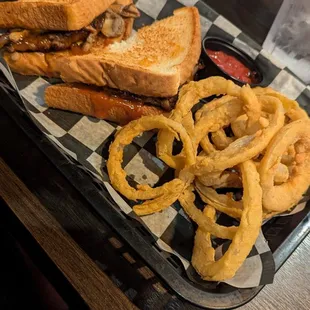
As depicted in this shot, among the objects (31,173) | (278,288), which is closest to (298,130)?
(278,288)

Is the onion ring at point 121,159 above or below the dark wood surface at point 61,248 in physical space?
above

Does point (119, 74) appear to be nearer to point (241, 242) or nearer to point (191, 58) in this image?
point (191, 58)

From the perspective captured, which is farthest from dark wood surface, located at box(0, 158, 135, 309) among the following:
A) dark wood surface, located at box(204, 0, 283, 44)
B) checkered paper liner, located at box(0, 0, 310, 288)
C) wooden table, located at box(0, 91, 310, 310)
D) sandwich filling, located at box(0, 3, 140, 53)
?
dark wood surface, located at box(204, 0, 283, 44)

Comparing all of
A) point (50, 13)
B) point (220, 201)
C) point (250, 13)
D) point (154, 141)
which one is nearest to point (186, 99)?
point (154, 141)

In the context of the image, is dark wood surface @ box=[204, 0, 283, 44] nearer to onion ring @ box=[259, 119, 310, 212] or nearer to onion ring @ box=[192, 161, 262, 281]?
onion ring @ box=[259, 119, 310, 212]

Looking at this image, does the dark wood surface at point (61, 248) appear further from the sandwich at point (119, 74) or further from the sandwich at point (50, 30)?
the sandwich at point (50, 30)

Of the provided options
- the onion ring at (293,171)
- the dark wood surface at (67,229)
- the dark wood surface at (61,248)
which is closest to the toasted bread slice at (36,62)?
the dark wood surface at (67,229)
